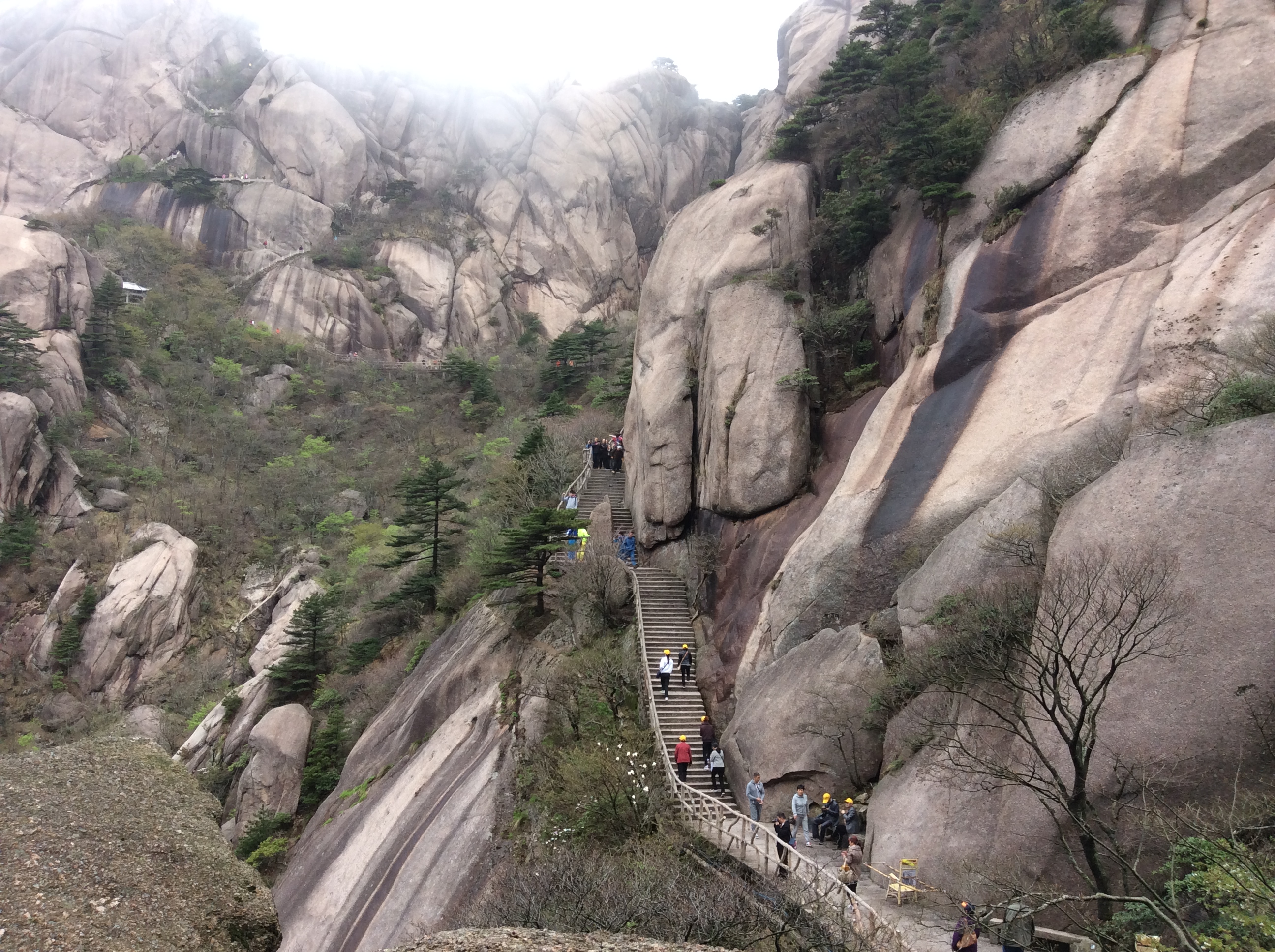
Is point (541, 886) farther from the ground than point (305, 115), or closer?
closer

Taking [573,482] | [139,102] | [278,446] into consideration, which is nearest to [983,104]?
[573,482]

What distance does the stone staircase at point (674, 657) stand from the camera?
19797 millimetres

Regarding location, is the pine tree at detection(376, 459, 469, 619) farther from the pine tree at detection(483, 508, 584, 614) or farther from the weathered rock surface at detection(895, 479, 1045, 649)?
the weathered rock surface at detection(895, 479, 1045, 649)

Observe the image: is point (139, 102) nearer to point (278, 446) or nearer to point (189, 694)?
point (278, 446)

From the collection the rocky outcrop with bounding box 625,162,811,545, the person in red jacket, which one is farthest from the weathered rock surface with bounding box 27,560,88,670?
the person in red jacket

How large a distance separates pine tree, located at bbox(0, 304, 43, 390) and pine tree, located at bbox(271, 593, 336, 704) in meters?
25.9

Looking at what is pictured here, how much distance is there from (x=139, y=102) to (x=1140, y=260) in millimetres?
89769

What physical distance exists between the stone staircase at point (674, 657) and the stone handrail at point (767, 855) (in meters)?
0.47

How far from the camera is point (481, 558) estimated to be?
94.6ft

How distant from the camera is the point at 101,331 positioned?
5216 centimetres

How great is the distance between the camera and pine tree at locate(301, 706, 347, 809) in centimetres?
2847

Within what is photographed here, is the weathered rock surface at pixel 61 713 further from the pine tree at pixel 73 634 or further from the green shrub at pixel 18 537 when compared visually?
the green shrub at pixel 18 537

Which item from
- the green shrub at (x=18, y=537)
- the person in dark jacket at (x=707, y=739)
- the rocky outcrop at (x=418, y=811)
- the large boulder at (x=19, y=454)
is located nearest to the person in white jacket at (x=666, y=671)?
the person in dark jacket at (x=707, y=739)

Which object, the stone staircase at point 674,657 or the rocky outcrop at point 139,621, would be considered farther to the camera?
the rocky outcrop at point 139,621
